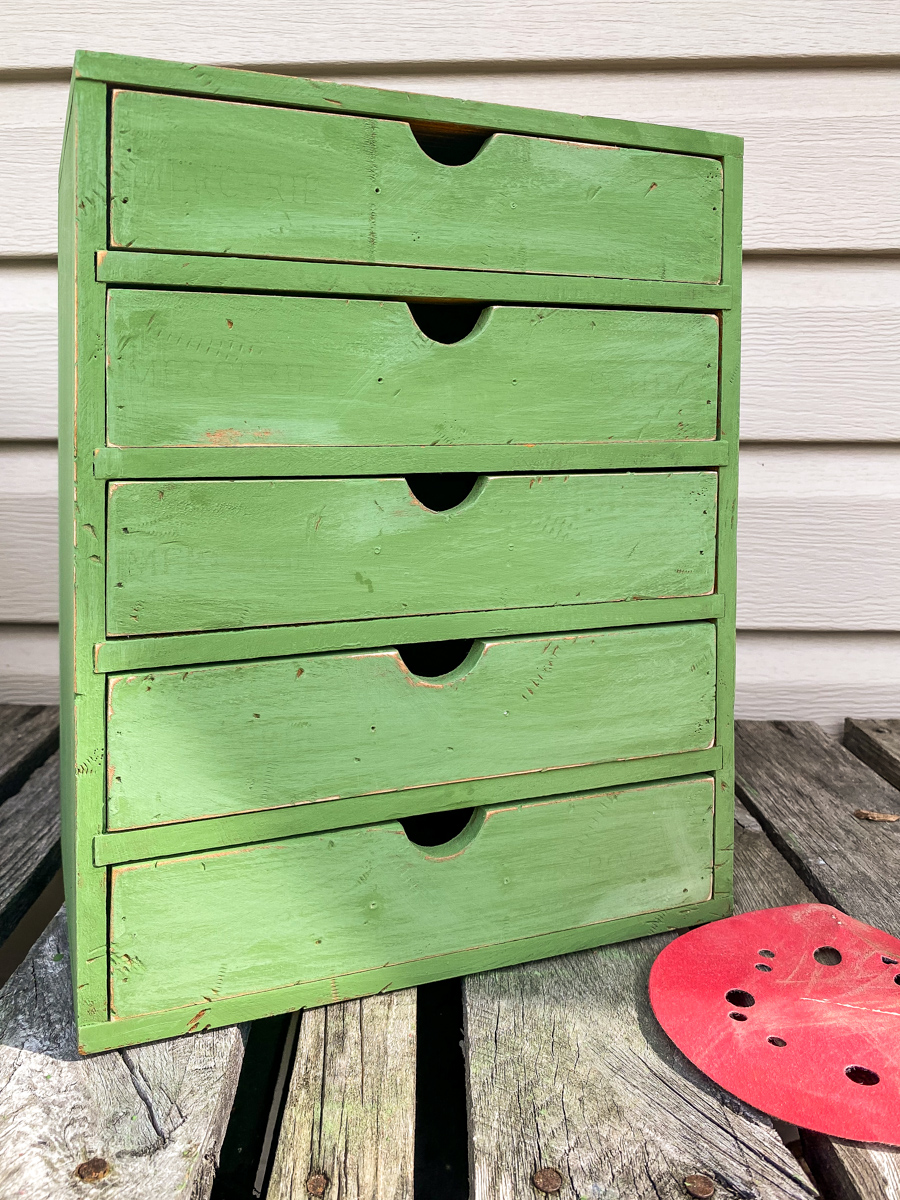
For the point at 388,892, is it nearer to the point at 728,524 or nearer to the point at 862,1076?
the point at 862,1076

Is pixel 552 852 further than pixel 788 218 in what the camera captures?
No

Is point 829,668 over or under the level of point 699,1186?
over

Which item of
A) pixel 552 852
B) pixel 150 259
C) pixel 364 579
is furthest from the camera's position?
pixel 552 852

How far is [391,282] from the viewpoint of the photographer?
0.97 m

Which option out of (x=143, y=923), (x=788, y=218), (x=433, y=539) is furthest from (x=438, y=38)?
(x=143, y=923)

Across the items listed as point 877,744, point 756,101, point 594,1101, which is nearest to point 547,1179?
point 594,1101

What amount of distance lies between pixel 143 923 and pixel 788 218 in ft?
5.58

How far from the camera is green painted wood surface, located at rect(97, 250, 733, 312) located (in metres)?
0.87

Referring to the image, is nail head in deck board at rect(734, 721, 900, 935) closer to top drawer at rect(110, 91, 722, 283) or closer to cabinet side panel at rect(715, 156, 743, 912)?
cabinet side panel at rect(715, 156, 743, 912)

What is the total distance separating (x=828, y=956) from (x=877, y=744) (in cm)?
80

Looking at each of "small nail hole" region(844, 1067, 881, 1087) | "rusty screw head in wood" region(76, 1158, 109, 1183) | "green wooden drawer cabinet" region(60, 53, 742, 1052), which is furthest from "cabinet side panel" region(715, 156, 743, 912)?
"rusty screw head in wood" region(76, 1158, 109, 1183)

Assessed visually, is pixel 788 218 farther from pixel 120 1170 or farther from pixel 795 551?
pixel 120 1170

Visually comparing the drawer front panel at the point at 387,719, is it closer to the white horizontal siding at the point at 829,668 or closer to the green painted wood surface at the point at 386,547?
the green painted wood surface at the point at 386,547

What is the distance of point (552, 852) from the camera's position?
109 cm
